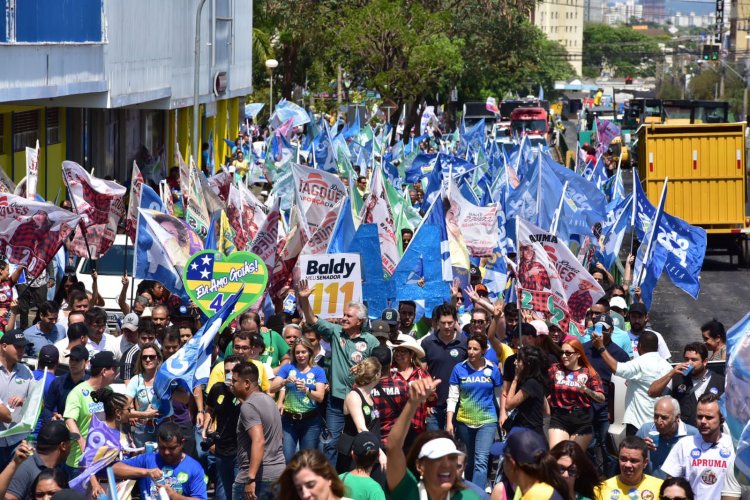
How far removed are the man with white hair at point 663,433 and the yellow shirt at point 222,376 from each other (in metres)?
2.61

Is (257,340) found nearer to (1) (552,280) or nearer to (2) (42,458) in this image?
(2) (42,458)

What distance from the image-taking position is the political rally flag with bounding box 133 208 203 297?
1334cm

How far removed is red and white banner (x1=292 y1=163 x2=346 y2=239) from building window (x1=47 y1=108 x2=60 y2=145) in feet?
41.0

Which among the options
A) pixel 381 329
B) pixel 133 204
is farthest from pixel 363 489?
pixel 133 204

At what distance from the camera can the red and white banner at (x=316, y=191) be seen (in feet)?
52.9

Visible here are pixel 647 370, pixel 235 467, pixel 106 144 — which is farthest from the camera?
pixel 106 144

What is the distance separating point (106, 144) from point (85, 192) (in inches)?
704

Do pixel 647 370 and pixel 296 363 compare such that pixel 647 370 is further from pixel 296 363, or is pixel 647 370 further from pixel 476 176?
pixel 476 176

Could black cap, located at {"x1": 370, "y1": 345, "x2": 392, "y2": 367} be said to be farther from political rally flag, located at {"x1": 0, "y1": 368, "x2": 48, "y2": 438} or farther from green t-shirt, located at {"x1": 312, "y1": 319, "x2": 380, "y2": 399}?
political rally flag, located at {"x1": 0, "y1": 368, "x2": 48, "y2": 438}

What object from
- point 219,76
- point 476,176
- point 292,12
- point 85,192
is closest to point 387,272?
point 85,192

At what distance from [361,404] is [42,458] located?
7.78ft

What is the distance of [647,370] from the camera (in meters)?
10.3

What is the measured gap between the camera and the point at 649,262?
50.8 feet

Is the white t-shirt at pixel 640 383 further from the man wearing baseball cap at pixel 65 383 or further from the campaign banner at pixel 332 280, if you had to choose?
the man wearing baseball cap at pixel 65 383
